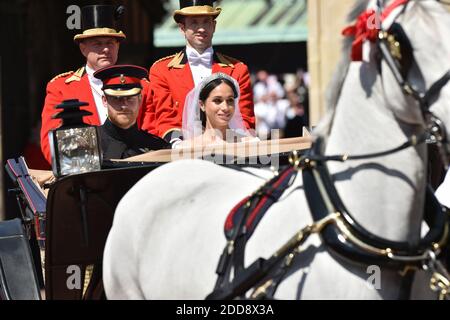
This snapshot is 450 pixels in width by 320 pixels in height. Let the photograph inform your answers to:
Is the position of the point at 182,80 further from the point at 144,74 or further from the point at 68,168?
the point at 68,168

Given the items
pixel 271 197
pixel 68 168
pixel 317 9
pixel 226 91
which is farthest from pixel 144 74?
pixel 317 9

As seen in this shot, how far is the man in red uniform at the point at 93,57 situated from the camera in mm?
6719

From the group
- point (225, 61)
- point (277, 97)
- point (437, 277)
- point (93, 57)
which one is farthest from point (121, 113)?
point (277, 97)

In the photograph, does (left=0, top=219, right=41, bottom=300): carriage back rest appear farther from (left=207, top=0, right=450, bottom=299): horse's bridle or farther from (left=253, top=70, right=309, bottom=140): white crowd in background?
(left=253, top=70, right=309, bottom=140): white crowd in background

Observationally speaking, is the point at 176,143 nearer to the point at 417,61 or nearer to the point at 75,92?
the point at 75,92

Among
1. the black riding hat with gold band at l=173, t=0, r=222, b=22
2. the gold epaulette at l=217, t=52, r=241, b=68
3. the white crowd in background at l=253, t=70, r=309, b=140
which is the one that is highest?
the black riding hat with gold band at l=173, t=0, r=222, b=22

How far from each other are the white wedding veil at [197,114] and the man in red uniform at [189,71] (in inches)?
15.9

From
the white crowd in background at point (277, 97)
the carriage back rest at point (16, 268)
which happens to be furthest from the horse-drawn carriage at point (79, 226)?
the white crowd in background at point (277, 97)

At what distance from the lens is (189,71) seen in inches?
270

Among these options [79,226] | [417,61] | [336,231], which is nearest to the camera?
[417,61]

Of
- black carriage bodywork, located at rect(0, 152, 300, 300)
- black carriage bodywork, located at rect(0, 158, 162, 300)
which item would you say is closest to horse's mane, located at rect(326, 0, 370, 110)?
black carriage bodywork, located at rect(0, 152, 300, 300)

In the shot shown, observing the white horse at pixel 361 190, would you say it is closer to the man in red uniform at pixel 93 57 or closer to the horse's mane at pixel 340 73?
the horse's mane at pixel 340 73

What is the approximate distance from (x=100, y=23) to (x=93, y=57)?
0.63ft

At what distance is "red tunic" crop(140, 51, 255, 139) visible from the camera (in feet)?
21.7
